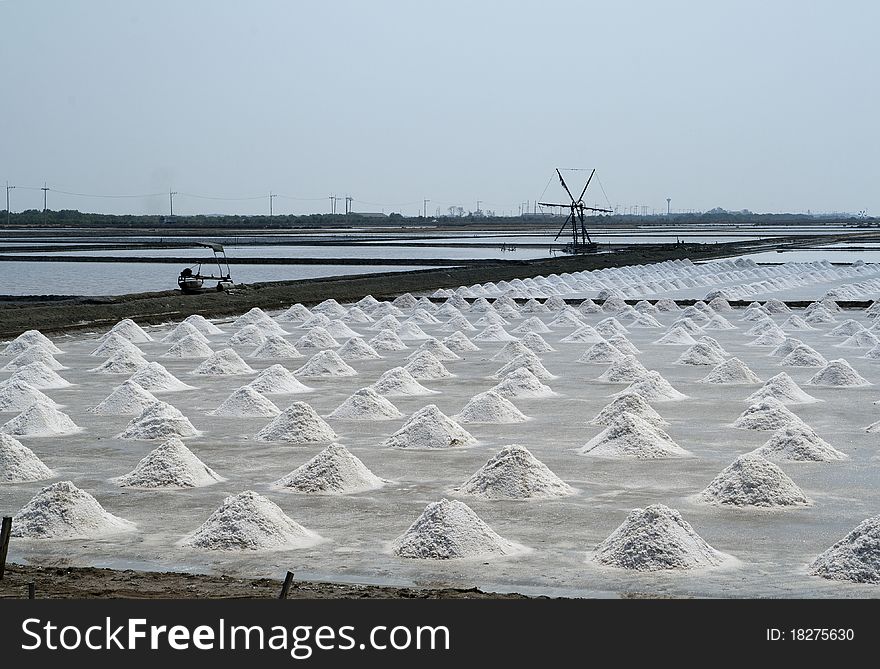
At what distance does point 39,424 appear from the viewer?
11.3 metres

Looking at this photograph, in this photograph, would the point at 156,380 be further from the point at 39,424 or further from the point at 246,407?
the point at 39,424

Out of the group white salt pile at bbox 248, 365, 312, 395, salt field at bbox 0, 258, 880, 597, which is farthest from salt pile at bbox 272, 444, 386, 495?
white salt pile at bbox 248, 365, 312, 395

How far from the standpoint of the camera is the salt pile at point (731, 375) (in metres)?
14.7

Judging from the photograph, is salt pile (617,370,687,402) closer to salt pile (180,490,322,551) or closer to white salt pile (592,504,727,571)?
white salt pile (592,504,727,571)

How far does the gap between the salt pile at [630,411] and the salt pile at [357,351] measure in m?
6.36

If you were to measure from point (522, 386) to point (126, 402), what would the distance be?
4130 mm

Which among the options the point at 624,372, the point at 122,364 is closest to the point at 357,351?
the point at 122,364

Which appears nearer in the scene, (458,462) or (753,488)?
(753,488)

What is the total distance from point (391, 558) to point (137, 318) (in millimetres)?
17042

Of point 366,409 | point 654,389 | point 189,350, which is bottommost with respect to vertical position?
point 189,350

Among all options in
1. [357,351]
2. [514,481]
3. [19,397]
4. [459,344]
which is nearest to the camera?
[514,481]

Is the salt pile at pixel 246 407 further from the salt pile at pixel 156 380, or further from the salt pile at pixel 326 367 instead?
the salt pile at pixel 326 367

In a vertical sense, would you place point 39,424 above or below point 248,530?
below
